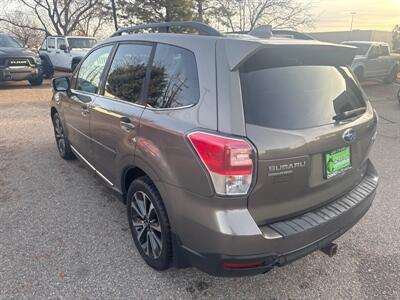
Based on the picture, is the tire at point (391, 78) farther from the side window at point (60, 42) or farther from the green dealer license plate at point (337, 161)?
the side window at point (60, 42)

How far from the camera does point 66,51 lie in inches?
589

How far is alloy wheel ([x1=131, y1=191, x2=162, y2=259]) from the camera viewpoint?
2.43 m

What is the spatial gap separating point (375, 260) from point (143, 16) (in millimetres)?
18033

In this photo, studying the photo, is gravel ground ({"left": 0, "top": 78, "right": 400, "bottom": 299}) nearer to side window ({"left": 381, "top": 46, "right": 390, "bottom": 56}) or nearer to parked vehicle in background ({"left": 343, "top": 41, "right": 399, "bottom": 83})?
parked vehicle in background ({"left": 343, "top": 41, "right": 399, "bottom": 83})

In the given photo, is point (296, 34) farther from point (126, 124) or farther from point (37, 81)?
point (37, 81)

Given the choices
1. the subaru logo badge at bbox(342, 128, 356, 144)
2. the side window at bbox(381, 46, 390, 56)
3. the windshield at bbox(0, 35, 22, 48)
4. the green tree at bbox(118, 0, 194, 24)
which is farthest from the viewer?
the green tree at bbox(118, 0, 194, 24)

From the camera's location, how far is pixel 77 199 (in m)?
3.66

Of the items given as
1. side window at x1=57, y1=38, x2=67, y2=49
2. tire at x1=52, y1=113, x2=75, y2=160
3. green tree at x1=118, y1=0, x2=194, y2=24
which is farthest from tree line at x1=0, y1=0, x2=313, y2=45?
tire at x1=52, y1=113, x2=75, y2=160

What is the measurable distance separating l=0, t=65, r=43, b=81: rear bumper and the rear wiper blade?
11899 mm

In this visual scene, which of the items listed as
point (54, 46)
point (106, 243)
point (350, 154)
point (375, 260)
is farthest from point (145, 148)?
point (54, 46)

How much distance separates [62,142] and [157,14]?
1531cm

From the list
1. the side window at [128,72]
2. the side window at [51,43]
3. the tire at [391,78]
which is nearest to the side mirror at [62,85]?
the side window at [128,72]

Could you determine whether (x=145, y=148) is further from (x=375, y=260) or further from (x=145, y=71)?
(x=375, y=260)

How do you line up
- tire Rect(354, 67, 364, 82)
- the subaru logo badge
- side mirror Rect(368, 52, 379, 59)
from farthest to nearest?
side mirror Rect(368, 52, 379, 59)
tire Rect(354, 67, 364, 82)
the subaru logo badge
